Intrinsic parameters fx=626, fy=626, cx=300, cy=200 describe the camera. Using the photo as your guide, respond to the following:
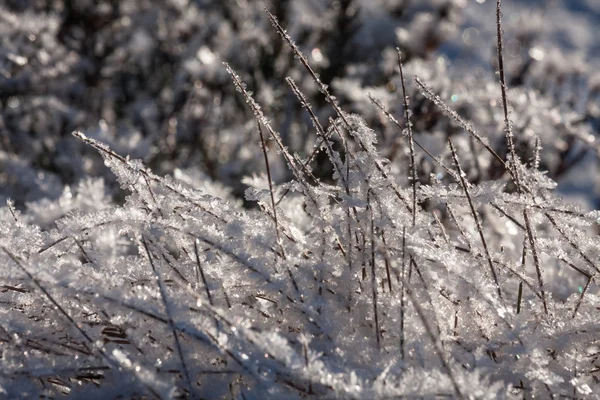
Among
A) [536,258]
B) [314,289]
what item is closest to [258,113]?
[314,289]

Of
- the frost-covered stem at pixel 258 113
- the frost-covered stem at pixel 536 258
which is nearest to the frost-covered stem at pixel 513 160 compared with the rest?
the frost-covered stem at pixel 536 258

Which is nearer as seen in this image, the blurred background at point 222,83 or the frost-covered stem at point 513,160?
the frost-covered stem at point 513,160

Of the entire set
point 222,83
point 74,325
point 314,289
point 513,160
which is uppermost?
point 222,83

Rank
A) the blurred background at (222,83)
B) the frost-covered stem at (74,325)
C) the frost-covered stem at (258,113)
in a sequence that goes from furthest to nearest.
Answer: the blurred background at (222,83) < the frost-covered stem at (258,113) < the frost-covered stem at (74,325)

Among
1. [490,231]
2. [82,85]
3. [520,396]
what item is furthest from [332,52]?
[520,396]

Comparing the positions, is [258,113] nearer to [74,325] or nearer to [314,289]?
[314,289]

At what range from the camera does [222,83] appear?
4465 mm

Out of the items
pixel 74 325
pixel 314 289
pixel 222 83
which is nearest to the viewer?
pixel 74 325

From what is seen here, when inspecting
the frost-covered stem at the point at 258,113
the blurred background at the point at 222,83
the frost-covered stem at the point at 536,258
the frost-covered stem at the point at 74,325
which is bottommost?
the frost-covered stem at the point at 74,325

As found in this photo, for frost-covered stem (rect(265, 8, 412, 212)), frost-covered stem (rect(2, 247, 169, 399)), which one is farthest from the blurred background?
frost-covered stem (rect(2, 247, 169, 399))

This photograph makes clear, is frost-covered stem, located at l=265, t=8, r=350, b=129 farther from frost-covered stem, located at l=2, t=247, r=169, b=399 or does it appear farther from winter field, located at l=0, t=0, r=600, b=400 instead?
frost-covered stem, located at l=2, t=247, r=169, b=399

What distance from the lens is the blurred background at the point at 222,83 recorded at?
334cm

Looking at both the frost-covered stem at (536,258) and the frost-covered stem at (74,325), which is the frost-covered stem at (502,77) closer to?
the frost-covered stem at (536,258)

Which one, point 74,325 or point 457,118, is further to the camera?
point 457,118
